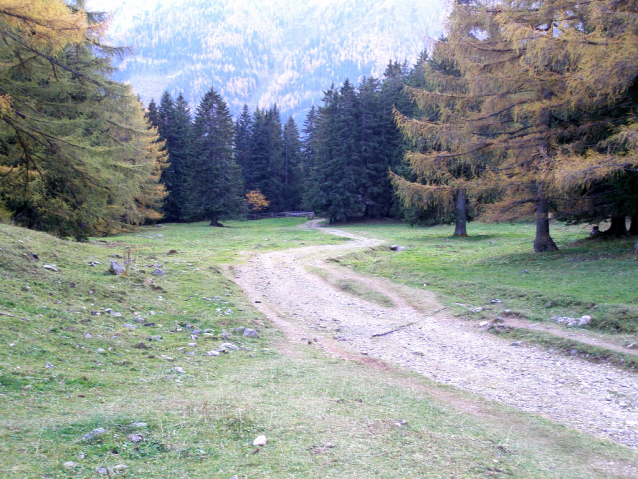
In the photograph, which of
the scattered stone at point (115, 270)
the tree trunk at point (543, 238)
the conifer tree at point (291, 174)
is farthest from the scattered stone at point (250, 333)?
the conifer tree at point (291, 174)

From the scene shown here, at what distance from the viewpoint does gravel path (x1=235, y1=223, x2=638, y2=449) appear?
19.9 ft

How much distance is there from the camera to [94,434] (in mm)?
3914

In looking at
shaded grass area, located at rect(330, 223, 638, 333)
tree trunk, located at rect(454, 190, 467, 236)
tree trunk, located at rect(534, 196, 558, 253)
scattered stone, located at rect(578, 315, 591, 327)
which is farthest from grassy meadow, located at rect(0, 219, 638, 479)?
tree trunk, located at rect(454, 190, 467, 236)

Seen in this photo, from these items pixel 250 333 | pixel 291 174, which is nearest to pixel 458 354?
pixel 250 333

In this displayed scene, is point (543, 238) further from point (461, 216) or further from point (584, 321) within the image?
point (461, 216)

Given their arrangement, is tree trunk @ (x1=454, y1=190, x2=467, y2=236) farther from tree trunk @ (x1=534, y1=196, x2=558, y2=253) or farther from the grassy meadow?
the grassy meadow

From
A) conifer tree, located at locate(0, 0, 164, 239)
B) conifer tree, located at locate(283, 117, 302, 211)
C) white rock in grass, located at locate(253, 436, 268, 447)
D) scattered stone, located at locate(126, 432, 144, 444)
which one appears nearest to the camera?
scattered stone, located at locate(126, 432, 144, 444)

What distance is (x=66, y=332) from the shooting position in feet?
23.2

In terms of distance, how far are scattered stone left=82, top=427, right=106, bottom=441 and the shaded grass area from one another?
8938 millimetres

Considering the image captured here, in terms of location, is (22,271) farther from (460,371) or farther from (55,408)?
(460,371)

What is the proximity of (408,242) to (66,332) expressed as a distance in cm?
2418

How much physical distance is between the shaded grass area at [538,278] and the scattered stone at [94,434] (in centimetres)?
894

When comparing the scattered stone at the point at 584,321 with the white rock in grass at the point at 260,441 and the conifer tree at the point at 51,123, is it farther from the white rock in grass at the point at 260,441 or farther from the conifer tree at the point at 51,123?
the conifer tree at the point at 51,123

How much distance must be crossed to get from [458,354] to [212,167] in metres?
44.2
